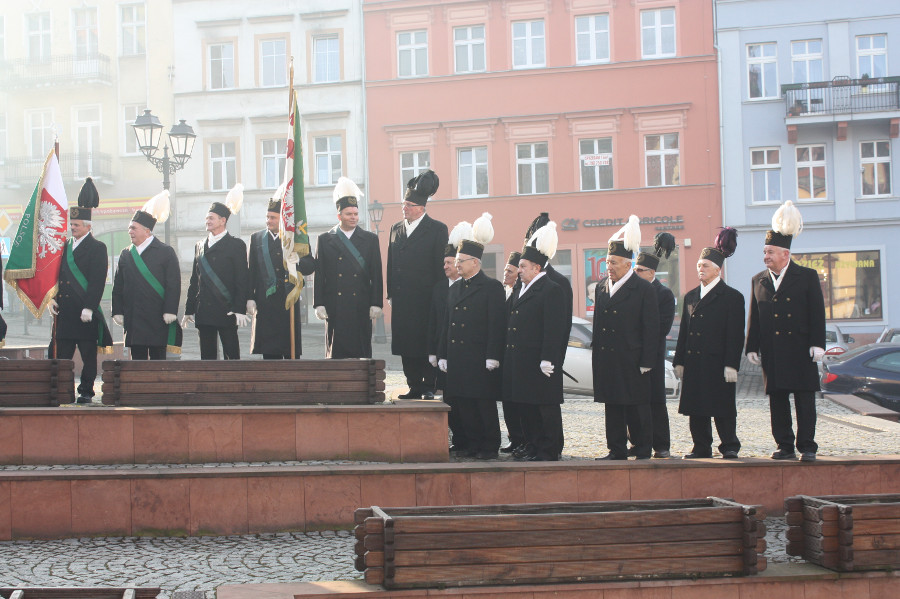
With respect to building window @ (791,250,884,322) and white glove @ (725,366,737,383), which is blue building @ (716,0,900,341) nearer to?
building window @ (791,250,884,322)

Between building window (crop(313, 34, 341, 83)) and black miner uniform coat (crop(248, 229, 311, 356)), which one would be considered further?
building window (crop(313, 34, 341, 83))

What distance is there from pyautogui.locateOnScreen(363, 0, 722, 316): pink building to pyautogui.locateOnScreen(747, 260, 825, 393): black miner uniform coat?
25.4 metres

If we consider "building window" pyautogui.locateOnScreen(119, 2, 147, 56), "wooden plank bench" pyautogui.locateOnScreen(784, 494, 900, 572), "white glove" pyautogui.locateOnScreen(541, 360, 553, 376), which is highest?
"building window" pyautogui.locateOnScreen(119, 2, 147, 56)

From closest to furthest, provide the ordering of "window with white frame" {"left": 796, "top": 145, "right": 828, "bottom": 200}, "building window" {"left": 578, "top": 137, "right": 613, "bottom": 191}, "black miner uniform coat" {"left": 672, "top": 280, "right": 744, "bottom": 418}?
"black miner uniform coat" {"left": 672, "top": 280, "right": 744, "bottom": 418} → "window with white frame" {"left": 796, "top": 145, "right": 828, "bottom": 200} → "building window" {"left": 578, "top": 137, "right": 613, "bottom": 191}

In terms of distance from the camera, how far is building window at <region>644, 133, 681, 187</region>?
35.8 meters

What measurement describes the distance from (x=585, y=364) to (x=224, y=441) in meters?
10.8

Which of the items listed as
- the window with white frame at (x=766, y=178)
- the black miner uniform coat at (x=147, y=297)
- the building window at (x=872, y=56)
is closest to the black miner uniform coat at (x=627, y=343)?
the black miner uniform coat at (x=147, y=297)

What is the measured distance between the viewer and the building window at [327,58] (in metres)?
38.1

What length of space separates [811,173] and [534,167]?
9277 millimetres

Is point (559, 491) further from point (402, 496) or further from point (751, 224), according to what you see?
point (751, 224)

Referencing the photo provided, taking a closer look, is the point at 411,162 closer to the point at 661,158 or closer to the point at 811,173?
the point at 661,158

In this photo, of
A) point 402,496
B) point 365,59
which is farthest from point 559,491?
point 365,59

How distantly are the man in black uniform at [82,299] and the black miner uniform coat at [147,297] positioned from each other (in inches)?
9.1

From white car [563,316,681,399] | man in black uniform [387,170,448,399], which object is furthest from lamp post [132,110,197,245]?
man in black uniform [387,170,448,399]
